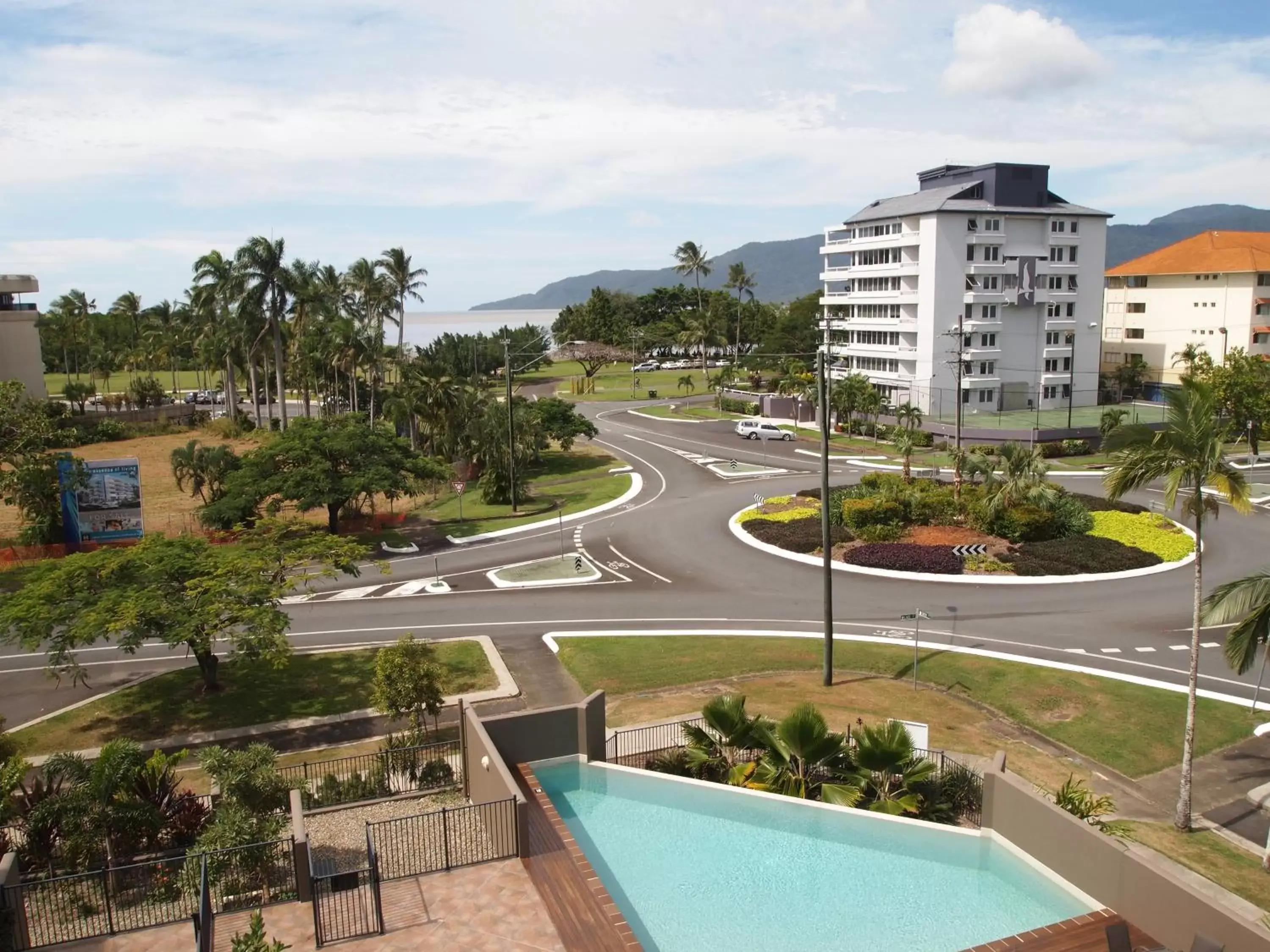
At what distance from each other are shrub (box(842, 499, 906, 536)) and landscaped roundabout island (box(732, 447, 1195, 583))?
0.04 m

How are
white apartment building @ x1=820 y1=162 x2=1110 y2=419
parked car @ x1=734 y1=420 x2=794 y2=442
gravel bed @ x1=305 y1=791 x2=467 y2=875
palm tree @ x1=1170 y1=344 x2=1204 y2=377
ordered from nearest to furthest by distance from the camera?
gravel bed @ x1=305 y1=791 x2=467 y2=875, palm tree @ x1=1170 y1=344 x2=1204 y2=377, parked car @ x1=734 y1=420 x2=794 y2=442, white apartment building @ x1=820 y1=162 x2=1110 y2=419

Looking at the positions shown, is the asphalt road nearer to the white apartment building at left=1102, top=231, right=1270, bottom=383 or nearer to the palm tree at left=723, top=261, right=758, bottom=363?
the white apartment building at left=1102, top=231, right=1270, bottom=383

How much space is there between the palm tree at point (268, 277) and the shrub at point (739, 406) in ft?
121

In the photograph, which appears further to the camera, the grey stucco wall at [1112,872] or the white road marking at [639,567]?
the white road marking at [639,567]

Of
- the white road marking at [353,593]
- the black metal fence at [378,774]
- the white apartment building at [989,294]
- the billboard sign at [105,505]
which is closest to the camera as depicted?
the black metal fence at [378,774]

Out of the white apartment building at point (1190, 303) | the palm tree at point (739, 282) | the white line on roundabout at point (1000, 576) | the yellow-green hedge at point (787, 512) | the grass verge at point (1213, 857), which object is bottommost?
the grass verge at point (1213, 857)

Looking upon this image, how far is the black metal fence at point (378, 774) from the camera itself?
20.7 metres

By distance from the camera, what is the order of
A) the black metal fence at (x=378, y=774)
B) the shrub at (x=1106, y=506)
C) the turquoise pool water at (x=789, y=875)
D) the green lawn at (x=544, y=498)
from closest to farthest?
the turquoise pool water at (x=789, y=875)
the black metal fence at (x=378, y=774)
the shrub at (x=1106, y=506)
the green lawn at (x=544, y=498)

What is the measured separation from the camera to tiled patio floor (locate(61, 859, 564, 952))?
47.4ft

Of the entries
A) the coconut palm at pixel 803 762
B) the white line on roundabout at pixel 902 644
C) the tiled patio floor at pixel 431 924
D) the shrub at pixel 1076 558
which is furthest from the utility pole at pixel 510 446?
the tiled patio floor at pixel 431 924

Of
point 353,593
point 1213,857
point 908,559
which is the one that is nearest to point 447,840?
point 1213,857

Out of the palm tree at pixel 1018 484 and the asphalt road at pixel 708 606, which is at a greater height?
the palm tree at pixel 1018 484

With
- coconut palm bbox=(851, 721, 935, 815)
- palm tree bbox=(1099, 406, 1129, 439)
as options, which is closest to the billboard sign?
coconut palm bbox=(851, 721, 935, 815)

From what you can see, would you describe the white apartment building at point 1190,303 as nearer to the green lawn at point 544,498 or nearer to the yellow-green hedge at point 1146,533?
the yellow-green hedge at point 1146,533
